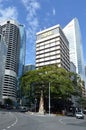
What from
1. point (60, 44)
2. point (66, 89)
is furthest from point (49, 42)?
point (66, 89)

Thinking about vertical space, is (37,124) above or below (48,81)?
below

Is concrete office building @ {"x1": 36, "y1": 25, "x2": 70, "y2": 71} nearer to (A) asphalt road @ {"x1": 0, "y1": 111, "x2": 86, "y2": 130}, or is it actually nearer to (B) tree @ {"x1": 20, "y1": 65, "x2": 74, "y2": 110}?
(B) tree @ {"x1": 20, "y1": 65, "x2": 74, "y2": 110}

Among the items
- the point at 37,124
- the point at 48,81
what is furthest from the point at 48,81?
the point at 37,124

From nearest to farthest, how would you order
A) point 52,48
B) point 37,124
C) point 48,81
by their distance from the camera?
→ point 37,124 → point 48,81 → point 52,48

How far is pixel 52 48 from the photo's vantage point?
431ft

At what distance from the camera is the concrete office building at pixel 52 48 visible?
127750 mm

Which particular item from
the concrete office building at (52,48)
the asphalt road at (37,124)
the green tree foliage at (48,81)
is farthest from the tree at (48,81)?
the concrete office building at (52,48)

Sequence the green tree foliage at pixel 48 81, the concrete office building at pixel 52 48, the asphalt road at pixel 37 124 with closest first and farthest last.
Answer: the asphalt road at pixel 37 124 < the green tree foliage at pixel 48 81 < the concrete office building at pixel 52 48

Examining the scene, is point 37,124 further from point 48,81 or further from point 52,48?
point 52,48

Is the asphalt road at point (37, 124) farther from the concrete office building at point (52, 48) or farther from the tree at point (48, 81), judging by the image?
the concrete office building at point (52, 48)

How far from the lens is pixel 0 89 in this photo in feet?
611

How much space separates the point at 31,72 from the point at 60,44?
56192 mm

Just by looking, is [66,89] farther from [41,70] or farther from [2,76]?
[2,76]

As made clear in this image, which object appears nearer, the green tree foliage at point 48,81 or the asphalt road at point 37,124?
the asphalt road at point 37,124
